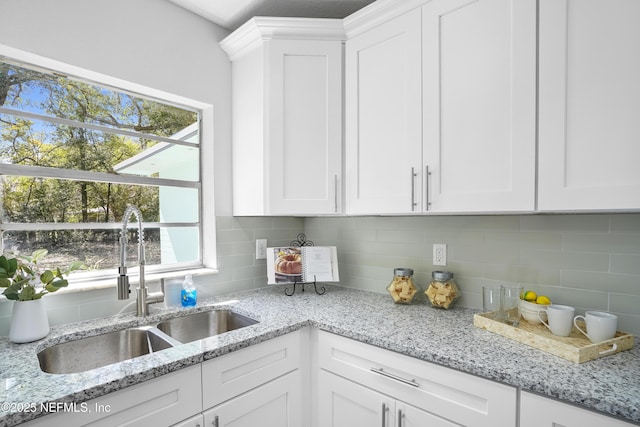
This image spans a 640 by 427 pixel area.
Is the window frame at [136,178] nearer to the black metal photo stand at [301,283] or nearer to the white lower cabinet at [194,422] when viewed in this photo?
the black metal photo stand at [301,283]

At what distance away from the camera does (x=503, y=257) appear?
155 cm

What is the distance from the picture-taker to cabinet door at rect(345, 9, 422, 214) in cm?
148

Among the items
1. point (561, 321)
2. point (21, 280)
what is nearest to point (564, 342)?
point (561, 321)

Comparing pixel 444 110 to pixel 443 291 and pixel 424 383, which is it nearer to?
pixel 443 291

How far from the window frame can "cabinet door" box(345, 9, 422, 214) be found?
0.87m

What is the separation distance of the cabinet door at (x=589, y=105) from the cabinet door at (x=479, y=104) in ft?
0.16

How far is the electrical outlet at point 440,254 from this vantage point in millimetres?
1731

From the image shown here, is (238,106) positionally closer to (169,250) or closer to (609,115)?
(169,250)

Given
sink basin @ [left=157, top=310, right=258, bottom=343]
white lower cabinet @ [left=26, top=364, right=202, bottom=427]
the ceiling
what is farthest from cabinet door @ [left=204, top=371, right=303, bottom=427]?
the ceiling

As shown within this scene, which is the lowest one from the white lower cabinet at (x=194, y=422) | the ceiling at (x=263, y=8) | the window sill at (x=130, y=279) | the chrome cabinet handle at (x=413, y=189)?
the white lower cabinet at (x=194, y=422)

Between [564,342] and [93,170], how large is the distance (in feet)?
6.84

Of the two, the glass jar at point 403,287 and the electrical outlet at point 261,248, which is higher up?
the electrical outlet at point 261,248

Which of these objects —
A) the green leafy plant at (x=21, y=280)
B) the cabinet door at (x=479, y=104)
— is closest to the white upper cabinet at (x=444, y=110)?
the cabinet door at (x=479, y=104)

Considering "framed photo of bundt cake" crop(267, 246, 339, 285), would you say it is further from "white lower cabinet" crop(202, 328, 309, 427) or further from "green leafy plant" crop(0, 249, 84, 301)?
"green leafy plant" crop(0, 249, 84, 301)
